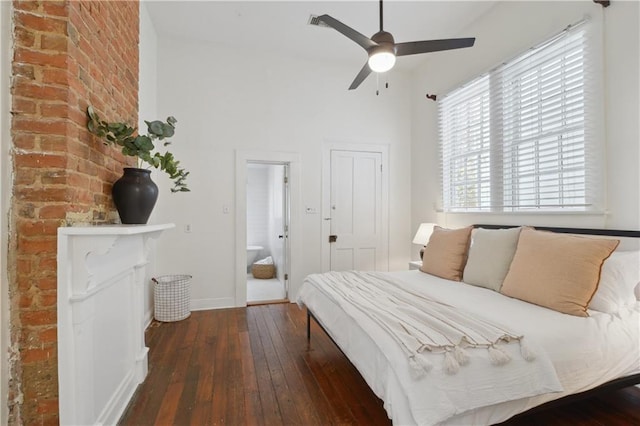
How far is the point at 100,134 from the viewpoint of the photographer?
1670 mm

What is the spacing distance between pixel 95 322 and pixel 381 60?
7.84ft

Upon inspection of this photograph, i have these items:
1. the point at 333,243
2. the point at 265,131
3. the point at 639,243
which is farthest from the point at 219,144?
the point at 639,243

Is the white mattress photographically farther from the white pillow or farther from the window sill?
the window sill

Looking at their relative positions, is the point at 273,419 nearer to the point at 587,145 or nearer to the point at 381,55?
the point at 381,55

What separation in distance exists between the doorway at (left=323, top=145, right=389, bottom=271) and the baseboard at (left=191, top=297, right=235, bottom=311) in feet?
4.47

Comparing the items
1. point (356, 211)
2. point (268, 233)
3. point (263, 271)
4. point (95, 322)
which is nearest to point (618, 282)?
point (356, 211)

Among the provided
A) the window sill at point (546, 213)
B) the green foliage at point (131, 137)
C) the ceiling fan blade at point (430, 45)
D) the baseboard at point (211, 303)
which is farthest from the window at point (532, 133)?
the baseboard at point (211, 303)

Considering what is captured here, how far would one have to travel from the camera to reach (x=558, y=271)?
195 cm

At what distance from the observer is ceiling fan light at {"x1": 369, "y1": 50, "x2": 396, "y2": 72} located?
2121 mm

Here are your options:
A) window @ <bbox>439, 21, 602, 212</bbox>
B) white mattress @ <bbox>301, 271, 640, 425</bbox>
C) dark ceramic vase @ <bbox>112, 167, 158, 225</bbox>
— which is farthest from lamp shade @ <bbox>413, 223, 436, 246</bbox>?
dark ceramic vase @ <bbox>112, 167, 158, 225</bbox>

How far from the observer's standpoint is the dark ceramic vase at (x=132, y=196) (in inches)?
74.0

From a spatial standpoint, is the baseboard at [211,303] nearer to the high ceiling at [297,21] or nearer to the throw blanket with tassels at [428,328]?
the throw blanket with tassels at [428,328]

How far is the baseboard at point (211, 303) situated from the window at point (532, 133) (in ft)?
10.4

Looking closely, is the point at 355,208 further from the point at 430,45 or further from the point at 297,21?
the point at 430,45
